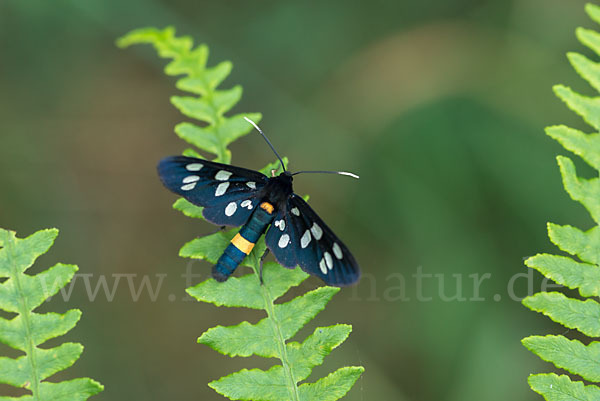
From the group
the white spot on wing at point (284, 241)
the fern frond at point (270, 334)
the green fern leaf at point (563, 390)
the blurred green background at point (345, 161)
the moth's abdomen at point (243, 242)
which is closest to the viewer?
the green fern leaf at point (563, 390)

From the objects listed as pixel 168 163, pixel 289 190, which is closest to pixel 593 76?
pixel 289 190

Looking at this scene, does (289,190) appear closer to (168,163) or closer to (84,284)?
(168,163)

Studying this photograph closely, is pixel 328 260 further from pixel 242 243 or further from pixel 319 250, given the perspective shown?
pixel 242 243

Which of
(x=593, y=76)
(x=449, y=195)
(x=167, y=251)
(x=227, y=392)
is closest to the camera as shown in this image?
(x=227, y=392)

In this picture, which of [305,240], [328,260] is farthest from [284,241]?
[328,260]

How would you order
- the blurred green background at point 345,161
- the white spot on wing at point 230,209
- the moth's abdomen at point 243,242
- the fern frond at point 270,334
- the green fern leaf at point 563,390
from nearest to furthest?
the green fern leaf at point 563,390
the fern frond at point 270,334
the moth's abdomen at point 243,242
the white spot on wing at point 230,209
the blurred green background at point 345,161

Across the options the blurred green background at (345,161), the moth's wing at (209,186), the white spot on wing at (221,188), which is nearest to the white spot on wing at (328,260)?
the moth's wing at (209,186)

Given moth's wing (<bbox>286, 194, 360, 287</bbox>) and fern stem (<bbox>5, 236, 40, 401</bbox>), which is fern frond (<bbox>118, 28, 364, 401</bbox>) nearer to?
moth's wing (<bbox>286, 194, 360, 287</bbox>)

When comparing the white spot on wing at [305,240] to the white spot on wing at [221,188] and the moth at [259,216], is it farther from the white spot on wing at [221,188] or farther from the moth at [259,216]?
the white spot on wing at [221,188]
